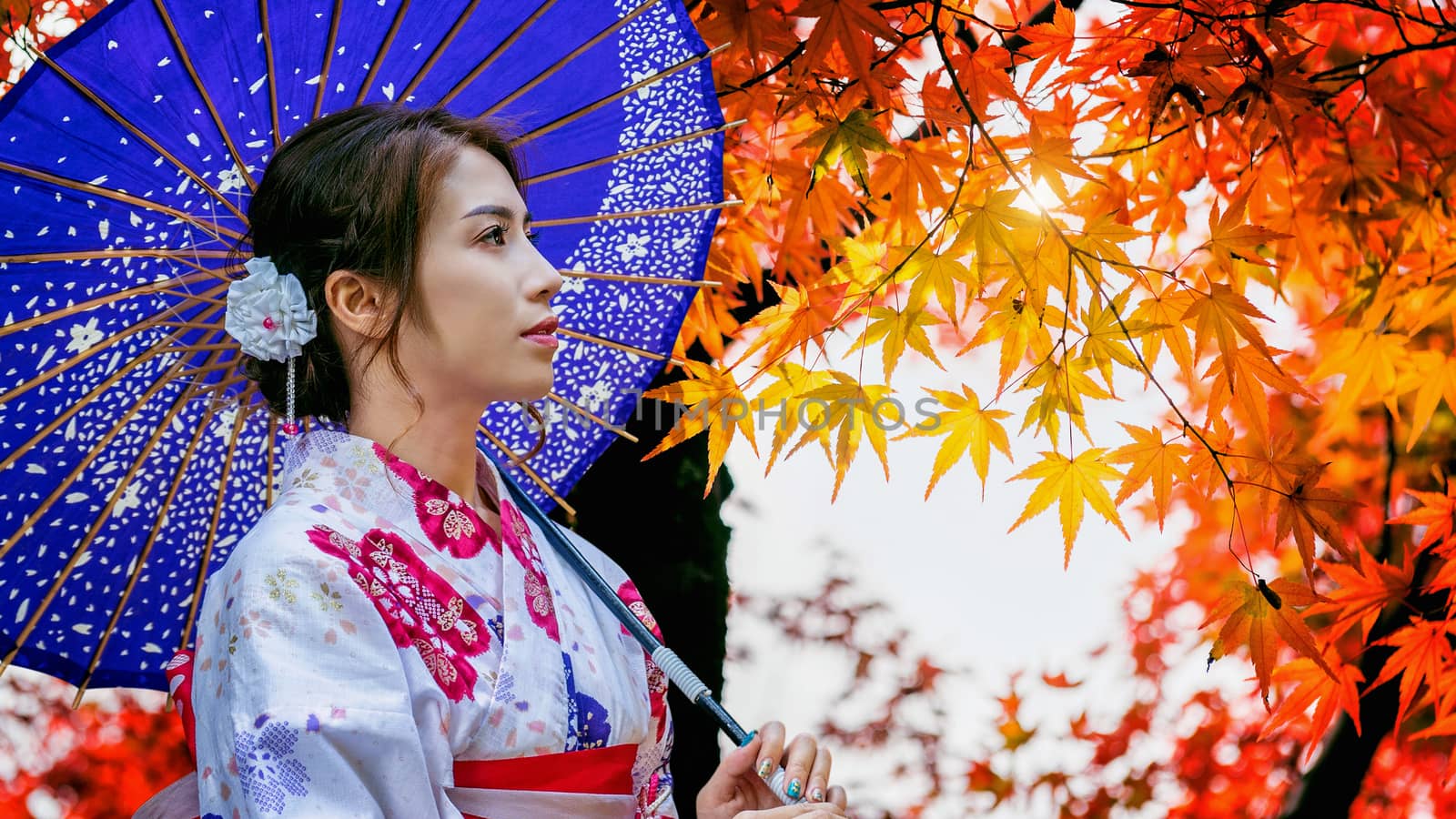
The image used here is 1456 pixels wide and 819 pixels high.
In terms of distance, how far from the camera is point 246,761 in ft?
4.88

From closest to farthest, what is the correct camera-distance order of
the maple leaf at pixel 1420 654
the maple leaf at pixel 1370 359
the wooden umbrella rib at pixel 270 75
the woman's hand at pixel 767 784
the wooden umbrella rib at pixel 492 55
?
the woman's hand at pixel 767 784, the wooden umbrella rib at pixel 270 75, the wooden umbrella rib at pixel 492 55, the maple leaf at pixel 1420 654, the maple leaf at pixel 1370 359

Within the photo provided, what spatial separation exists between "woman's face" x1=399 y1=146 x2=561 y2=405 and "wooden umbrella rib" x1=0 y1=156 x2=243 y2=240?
0.36m

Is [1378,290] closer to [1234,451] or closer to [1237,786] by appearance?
[1234,451]

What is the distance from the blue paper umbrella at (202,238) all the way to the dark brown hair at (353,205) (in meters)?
0.08

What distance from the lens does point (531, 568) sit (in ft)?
6.36

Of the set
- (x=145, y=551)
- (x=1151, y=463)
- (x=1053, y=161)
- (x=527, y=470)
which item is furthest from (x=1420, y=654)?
(x=145, y=551)

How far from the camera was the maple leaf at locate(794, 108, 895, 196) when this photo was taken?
2.35 m

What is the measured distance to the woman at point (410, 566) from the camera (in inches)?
60.6

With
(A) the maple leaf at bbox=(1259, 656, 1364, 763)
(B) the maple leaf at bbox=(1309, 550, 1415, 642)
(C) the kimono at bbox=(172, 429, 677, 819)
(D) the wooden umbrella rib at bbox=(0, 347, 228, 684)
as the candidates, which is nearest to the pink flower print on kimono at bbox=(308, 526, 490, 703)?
(C) the kimono at bbox=(172, 429, 677, 819)

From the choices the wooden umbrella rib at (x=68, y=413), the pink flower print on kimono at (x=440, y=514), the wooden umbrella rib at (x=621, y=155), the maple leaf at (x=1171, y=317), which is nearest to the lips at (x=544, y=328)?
the pink flower print on kimono at (x=440, y=514)

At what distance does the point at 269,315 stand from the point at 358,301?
13cm

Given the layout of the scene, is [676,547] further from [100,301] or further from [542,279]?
[100,301]

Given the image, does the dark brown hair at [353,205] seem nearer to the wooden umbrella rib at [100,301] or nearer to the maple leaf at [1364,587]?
the wooden umbrella rib at [100,301]

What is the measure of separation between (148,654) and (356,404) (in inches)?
25.6
